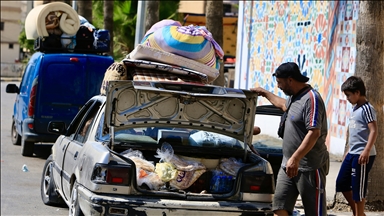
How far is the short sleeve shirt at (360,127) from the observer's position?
318 inches

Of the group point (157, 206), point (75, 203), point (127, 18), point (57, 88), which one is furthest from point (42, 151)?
point (127, 18)

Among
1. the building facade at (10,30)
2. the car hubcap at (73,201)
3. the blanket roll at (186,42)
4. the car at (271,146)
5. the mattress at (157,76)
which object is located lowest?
the building facade at (10,30)

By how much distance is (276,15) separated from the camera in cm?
1897

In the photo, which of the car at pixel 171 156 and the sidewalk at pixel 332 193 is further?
the sidewalk at pixel 332 193

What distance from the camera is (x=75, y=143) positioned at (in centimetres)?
834

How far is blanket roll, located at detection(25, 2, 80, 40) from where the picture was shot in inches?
574

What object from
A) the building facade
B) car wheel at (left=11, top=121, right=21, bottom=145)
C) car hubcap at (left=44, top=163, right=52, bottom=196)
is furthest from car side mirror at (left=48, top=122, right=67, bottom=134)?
the building facade

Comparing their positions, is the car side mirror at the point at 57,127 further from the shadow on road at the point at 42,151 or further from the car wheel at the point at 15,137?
the car wheel at the point at 15,137

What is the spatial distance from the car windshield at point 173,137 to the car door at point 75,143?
59 centimetres

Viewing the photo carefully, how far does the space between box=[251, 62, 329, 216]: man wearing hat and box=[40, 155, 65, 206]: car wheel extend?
367 centimetres

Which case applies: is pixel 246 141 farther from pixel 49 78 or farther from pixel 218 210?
pixel 49 78

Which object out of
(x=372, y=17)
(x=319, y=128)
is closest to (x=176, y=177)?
(x=319, y=128)

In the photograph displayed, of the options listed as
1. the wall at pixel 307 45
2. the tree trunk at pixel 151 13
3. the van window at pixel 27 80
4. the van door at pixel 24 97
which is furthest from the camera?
the tree trunk at pixel 151 13

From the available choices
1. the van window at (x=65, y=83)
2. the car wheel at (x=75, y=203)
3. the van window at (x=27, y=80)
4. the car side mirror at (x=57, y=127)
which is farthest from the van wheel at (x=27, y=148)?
the car wheel at (x=75, y=203)
